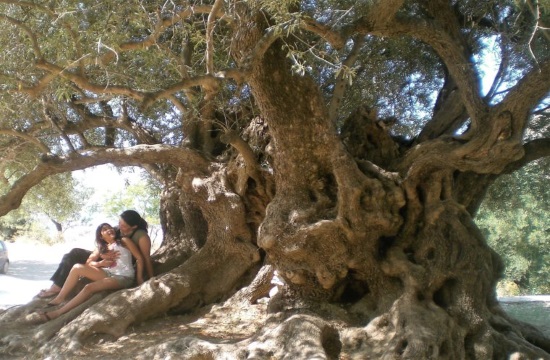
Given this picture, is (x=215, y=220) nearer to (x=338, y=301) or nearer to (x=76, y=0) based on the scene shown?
(x=338, y=301)

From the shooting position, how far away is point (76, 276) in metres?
7.45

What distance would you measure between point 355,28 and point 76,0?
10.3ft

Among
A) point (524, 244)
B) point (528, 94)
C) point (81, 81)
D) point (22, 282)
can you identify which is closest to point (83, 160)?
point (81, 81)

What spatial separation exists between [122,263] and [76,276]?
0.61 meters

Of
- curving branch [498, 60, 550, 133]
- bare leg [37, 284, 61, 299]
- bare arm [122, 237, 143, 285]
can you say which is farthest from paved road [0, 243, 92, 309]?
curving branch [498, 60, 550, 133]

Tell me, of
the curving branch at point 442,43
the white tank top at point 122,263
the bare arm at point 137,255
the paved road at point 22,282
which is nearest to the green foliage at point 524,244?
the paved road at point 22,282

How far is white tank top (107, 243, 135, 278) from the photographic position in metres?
7.54

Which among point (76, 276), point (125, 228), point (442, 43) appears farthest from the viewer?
point (125, 228)

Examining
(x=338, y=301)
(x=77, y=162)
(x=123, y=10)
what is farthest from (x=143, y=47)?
(x=338, y=301)

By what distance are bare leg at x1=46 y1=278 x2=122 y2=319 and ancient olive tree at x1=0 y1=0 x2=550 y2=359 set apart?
1.26ft

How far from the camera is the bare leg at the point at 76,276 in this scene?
7410 mm

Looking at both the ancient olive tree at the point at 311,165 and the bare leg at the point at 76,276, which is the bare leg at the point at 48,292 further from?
the ancient olive tree at the point at 311,165

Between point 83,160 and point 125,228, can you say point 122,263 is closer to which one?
point 125,228

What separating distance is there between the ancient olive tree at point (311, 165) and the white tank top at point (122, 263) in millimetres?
535
